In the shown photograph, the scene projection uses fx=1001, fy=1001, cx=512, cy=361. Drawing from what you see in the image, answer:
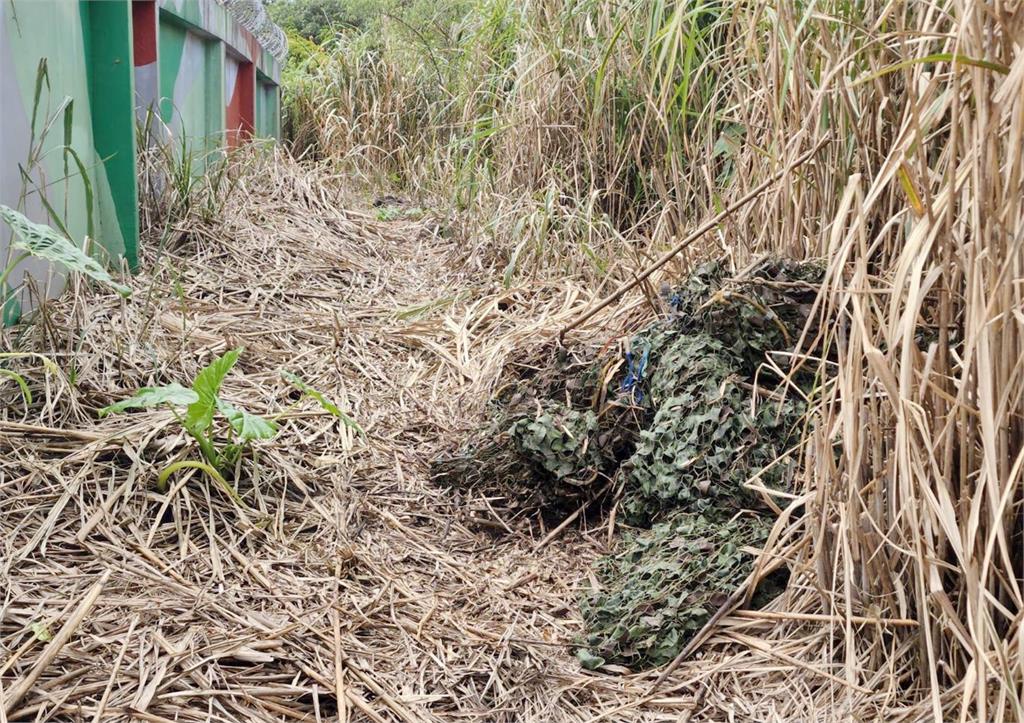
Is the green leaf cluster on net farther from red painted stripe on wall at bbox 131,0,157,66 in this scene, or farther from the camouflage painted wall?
red painted stripe on wall at bbox 131,0,157,66

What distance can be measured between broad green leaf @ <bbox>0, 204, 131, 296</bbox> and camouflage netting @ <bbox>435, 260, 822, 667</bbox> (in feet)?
2.83

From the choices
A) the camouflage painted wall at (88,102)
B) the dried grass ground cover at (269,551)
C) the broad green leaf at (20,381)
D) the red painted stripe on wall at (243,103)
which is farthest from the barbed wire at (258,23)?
the broad green leaf at (20,381)

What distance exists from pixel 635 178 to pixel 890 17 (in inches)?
65.6

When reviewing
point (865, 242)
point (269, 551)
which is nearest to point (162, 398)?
point (269, 551)

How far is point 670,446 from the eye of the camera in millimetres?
1958

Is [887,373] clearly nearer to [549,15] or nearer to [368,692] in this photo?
[368,692]

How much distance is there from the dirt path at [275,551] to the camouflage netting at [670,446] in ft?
0.31

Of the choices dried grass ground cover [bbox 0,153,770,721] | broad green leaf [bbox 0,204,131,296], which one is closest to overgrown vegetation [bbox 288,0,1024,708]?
dried grass ground cover [bbox 0,153,770,721]

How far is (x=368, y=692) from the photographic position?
154 centimetres

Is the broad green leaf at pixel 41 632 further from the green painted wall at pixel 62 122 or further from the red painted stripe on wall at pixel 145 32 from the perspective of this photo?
the red painted stripe on wall at pixel 145 32

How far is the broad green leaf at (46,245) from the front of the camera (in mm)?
1870

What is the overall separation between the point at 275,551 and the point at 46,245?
74 cm

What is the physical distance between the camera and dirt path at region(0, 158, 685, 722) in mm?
1509

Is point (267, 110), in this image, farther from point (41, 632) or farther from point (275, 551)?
point (41, 632)
